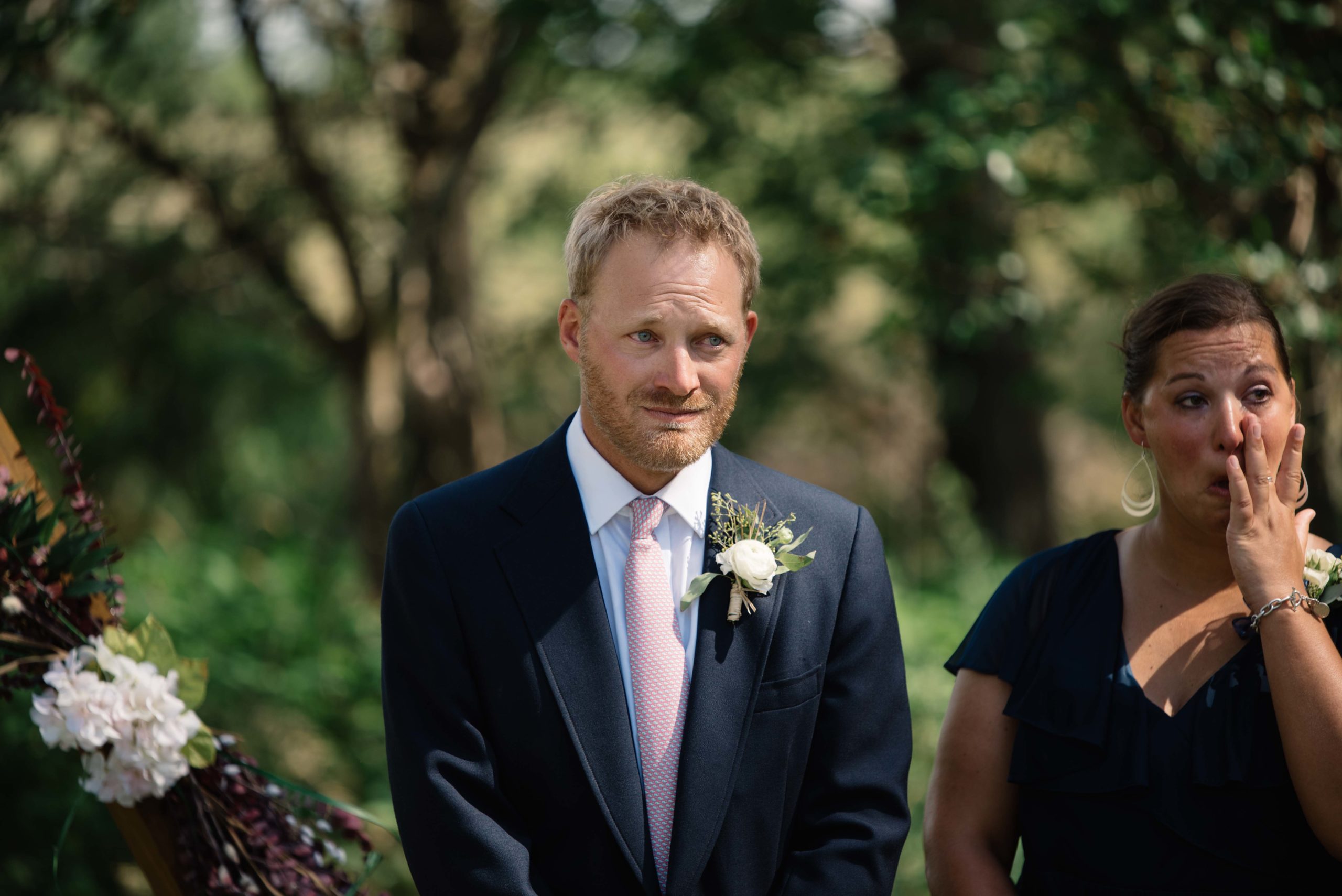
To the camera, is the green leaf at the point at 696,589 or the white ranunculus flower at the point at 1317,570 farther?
the white ranunculus flower at the point at 1317,570

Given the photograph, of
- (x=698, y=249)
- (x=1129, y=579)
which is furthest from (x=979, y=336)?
(x=698, y=249)

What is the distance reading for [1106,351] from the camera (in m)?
10.5

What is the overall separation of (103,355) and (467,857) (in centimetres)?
654

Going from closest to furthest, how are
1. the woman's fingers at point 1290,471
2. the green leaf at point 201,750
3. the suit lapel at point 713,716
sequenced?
the suit lapel at point 713,716 < the woman's fingers at point 1290,471 < the green leaf at point 201,750

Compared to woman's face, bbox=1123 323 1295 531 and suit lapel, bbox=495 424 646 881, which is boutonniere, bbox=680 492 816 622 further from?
woman's face, bbox=1123 323 1295 531

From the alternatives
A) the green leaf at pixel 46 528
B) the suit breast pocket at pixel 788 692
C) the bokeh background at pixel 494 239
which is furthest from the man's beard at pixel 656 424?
the bokeh background at pixel 494 239

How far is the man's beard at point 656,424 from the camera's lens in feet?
7.29

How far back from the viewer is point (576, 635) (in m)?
2.23

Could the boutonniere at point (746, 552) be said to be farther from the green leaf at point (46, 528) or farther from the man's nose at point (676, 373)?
the green leaf at point (46, 528)

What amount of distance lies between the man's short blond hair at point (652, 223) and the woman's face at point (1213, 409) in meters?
0.90

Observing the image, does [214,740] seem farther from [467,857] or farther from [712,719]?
[712,719]

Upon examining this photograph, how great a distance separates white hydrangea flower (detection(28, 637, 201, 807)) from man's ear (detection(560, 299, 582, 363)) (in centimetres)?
120

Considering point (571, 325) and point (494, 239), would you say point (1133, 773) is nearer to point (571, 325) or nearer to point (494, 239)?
point (571, 325)

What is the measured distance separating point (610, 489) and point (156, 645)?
1197 mm
